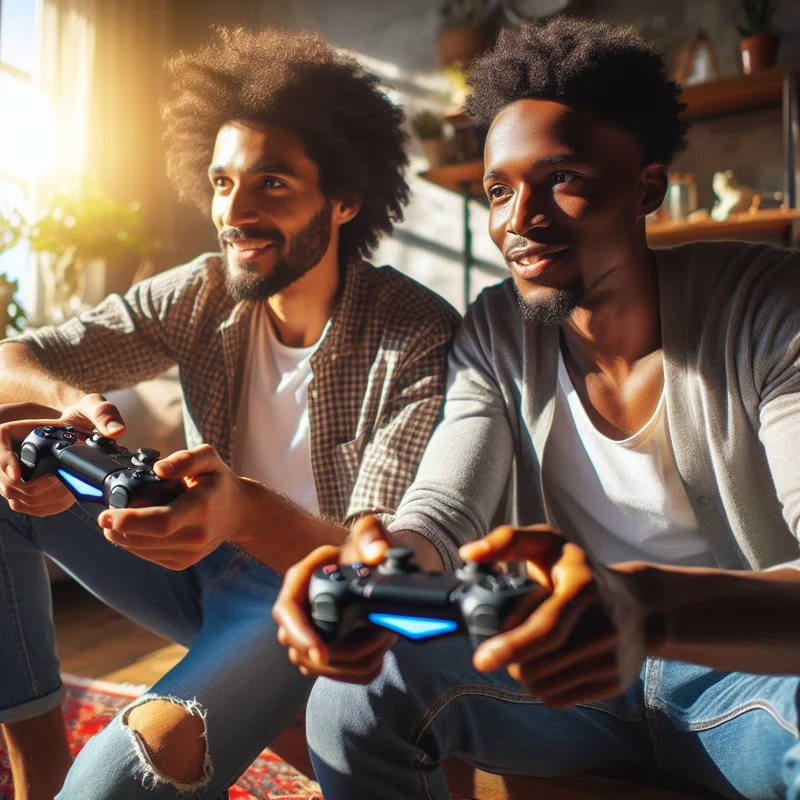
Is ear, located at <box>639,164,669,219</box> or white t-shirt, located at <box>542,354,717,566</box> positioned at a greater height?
ear, located at <box>639,164,669,219</box>

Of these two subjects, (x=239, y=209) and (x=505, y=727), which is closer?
(x=505, y=727)

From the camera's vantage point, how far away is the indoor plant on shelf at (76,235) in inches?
98.3

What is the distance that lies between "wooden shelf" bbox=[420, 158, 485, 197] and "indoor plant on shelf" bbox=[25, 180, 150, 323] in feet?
3.54

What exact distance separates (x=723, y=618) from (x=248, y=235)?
914 millimetres

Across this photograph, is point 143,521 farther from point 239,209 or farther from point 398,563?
point 239,209

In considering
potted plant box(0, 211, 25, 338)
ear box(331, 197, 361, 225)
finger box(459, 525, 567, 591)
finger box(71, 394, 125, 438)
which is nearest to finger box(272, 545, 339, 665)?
finger box(459, 525, 567, 591)

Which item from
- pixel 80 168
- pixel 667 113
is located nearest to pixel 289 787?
pixel 667 113

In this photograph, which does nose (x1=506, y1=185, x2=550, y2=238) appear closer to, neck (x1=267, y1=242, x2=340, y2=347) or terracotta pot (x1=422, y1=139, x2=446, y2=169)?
neck (x1=267, y1=242, x2=340, y2=347)

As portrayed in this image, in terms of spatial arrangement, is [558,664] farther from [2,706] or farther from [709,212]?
[709,212]

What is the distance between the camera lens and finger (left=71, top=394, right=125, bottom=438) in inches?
35.8

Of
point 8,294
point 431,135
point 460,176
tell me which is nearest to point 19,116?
point 8,294

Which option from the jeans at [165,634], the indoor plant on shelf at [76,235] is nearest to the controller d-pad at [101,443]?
the jeans at [165,634]

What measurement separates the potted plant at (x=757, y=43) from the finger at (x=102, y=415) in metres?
2.32

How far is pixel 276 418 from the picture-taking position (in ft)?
4.19
